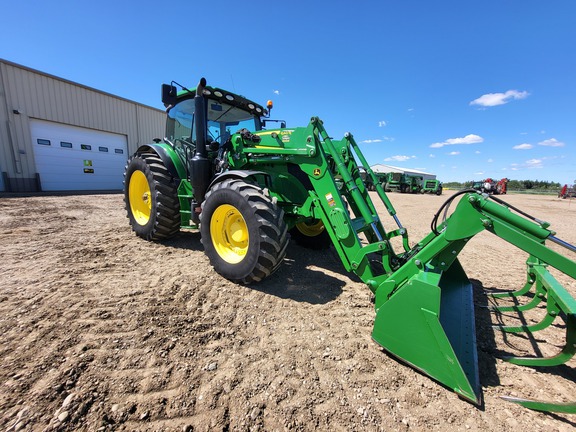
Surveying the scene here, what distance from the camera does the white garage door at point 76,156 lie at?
1370 centimetres

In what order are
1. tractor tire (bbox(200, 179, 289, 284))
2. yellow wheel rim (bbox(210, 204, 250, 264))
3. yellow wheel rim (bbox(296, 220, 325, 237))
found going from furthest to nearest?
yellow wheel rim (bbox(296, 220, 325, 237))
yellow wheel rim (bbox(210, 204, 250, 264))
tractor tire (bbox(200, 179, 289, 284))

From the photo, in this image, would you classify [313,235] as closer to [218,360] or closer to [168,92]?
[218,360]

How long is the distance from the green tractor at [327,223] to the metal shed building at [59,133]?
12954 millimetres

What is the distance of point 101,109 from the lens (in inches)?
632

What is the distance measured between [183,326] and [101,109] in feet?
61.8

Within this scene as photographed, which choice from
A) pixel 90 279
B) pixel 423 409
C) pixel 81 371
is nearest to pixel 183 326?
pixel 81 371

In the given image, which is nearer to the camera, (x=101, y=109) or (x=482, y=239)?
(x=482, y=239)

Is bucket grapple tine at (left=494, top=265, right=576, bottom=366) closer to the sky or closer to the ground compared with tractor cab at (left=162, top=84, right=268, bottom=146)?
closer to the ground

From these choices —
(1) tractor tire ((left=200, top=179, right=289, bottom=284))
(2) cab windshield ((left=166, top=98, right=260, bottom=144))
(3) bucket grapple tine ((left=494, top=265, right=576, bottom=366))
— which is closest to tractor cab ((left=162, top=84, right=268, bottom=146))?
(2) cab windshield ((left=166, top=98, right=260, bottom=144))

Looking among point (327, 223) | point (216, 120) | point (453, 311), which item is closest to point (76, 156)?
point (216, 120)

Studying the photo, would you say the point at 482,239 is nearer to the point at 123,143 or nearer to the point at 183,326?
the point at 183,326

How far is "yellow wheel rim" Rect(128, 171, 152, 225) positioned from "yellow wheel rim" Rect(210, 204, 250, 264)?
2.35 metres

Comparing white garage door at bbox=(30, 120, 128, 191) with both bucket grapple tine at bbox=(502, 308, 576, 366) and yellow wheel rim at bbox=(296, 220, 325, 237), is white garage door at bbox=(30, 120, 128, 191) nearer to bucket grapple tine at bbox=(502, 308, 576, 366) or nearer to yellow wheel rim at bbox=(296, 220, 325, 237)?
yellow wheel rim at bbox=(296, 220, 325, 237)

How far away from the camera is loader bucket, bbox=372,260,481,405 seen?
1.77 metres
